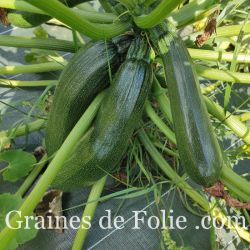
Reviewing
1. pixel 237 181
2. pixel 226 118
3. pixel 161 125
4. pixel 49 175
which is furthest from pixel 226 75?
pixel 49 175

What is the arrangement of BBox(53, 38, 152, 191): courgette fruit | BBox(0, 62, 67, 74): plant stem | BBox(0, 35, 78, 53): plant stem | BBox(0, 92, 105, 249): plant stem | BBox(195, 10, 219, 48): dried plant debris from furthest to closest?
BBox(0, 62, 67, 74): plant stem, BBox(0, 35, 78, 53): plant stem, BBox(195, 10, 219, 48): dried plant debris, BBox(53, 38, 152, 191): courgette fruit, BBox(0, 92, 105, 249): plant stem

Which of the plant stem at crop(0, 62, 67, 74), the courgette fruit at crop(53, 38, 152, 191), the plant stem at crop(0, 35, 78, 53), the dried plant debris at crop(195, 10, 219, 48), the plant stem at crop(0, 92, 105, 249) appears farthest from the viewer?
the plant stem at crop(0, 62, 67, 74)

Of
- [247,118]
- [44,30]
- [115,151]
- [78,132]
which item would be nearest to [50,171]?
[78,132]

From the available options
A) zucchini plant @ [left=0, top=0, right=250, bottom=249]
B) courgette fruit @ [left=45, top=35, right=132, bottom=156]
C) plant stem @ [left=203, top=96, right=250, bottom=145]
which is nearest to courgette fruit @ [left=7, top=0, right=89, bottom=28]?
zucchini plant @ [left=0, top=0, right=250, bottom=249]

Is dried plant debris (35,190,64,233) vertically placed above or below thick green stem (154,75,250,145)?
below

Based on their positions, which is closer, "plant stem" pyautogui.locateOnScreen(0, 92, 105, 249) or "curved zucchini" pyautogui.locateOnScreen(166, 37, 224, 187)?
"plant stem" pyautogui.locateOnScreen(0, 92, 105, 249)

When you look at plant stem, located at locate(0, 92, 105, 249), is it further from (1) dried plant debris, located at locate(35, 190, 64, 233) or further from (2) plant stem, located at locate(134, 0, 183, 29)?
(1) dried plant debris, located at locate(35, 190, 64, 233)

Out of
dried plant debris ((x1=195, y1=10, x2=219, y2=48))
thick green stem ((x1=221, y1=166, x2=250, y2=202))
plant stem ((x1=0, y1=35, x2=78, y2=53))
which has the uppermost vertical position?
dried plant debris ((x1=195, y1=10, x2=219, y2=48))
